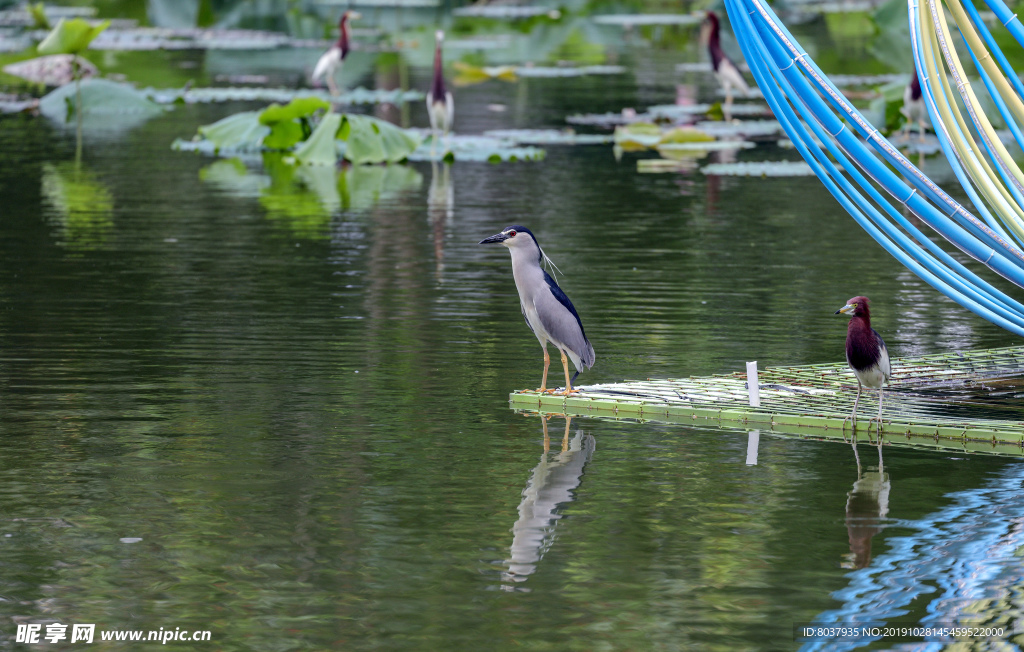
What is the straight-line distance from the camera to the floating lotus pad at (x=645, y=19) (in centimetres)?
5438

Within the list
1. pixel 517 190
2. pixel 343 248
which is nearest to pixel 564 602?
pixel 343 248

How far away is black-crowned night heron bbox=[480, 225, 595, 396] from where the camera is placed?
916 centimetres

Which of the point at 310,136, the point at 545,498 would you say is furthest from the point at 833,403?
the point at 310,136

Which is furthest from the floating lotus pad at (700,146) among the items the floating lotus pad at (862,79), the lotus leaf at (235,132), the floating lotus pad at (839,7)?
the floating lotus pad at (839,7)

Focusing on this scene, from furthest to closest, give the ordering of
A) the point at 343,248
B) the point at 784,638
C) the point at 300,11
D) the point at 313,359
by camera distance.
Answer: the point at 300,11 < the point at 343,248 < the point at 313,359 < the point at 784,638

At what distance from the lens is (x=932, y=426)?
28.3 feet

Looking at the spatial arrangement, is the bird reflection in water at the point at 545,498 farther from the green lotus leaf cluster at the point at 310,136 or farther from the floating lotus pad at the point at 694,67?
the floating lotus pad at the point at 694,67

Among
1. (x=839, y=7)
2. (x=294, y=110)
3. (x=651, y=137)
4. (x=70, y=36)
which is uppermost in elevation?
(x=839, y=7)

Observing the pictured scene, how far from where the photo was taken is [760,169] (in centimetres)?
2116

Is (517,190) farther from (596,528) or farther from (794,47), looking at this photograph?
(596,528)

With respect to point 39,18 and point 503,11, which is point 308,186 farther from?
point 503,11

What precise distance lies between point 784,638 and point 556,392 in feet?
12.4

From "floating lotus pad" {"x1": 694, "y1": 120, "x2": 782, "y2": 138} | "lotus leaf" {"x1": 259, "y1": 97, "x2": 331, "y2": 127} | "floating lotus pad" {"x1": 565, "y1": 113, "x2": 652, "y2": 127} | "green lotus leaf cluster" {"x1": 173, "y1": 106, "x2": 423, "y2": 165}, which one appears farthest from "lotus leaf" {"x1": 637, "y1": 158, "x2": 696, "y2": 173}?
"lotus leaf" {"x1": 259, "y1": 97, "x2": 331, "y2": 127}

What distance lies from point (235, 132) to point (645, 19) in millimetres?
34952
